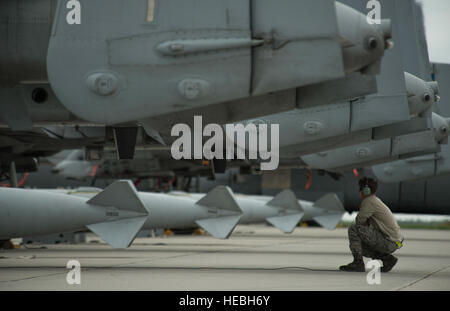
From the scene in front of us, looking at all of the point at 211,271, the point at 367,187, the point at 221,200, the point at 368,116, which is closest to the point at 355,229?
the point at 367,187

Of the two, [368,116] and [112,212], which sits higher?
[368,116]

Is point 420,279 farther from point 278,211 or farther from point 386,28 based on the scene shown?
point 278,211

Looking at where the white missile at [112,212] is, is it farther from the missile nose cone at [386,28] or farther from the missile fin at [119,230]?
the missile nose cone at [386,28]

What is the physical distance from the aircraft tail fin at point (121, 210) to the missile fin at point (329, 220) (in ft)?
39.9

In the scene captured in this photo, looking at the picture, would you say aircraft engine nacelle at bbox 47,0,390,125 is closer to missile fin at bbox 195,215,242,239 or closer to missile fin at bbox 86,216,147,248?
missile fin at bbox 86,216,147,248

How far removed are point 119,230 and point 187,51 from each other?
18.4 feet

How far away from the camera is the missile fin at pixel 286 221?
21984 mm

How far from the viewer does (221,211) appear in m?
17.1

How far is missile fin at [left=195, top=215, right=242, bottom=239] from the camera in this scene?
1664cm

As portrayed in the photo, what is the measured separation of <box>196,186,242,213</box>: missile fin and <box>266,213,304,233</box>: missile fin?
497 centimetres

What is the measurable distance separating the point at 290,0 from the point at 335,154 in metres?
8.89

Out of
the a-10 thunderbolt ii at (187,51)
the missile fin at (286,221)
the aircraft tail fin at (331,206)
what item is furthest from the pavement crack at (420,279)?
the aircraft tail fin at (331,206)
